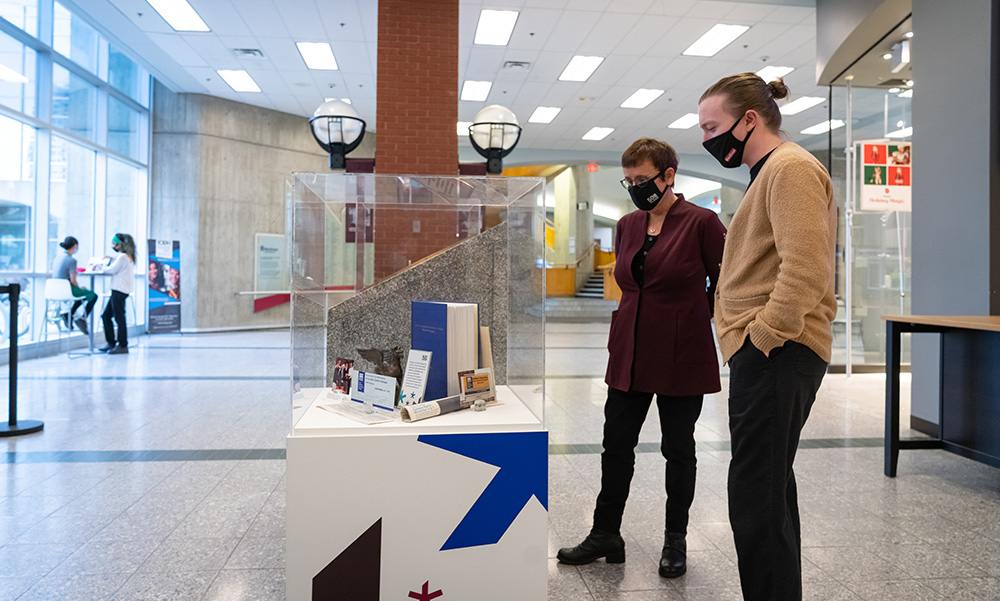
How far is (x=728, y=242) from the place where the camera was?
162 cm

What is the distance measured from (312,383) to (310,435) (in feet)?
1.33

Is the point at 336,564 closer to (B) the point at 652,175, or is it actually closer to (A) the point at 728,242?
Answer: (A) the point at 728,242

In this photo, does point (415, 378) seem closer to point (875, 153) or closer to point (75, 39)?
point (875, 153)

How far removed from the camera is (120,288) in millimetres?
8445

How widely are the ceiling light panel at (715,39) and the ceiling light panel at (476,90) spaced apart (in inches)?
123

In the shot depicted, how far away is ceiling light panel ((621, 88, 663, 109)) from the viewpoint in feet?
36.1

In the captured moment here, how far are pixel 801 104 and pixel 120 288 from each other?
11133 mm

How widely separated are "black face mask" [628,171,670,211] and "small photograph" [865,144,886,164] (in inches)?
227

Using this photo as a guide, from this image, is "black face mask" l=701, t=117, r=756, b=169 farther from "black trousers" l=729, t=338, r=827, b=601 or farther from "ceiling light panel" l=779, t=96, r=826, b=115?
"ceiling light panel" l=779, t=96, r=826, b=115

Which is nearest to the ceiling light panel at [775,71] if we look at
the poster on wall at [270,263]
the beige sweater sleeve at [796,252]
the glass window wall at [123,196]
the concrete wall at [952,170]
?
the concrete wall at [952,170]

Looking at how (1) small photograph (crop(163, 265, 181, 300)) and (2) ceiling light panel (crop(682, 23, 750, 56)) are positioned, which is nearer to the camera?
(2) ceiling light panel (crop(682, 23, 750, 56))

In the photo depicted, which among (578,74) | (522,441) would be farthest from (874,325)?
(522,441)

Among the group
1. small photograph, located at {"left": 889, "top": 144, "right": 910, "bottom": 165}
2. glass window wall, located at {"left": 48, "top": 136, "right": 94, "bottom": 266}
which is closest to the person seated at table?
glass window wall, located at {"left": 48, "top": 136, "right": 94, "bottom": 266}

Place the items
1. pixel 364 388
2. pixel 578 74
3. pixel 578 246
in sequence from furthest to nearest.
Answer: pixel 578 246 < pixel 578 74 < pixel 364 388
